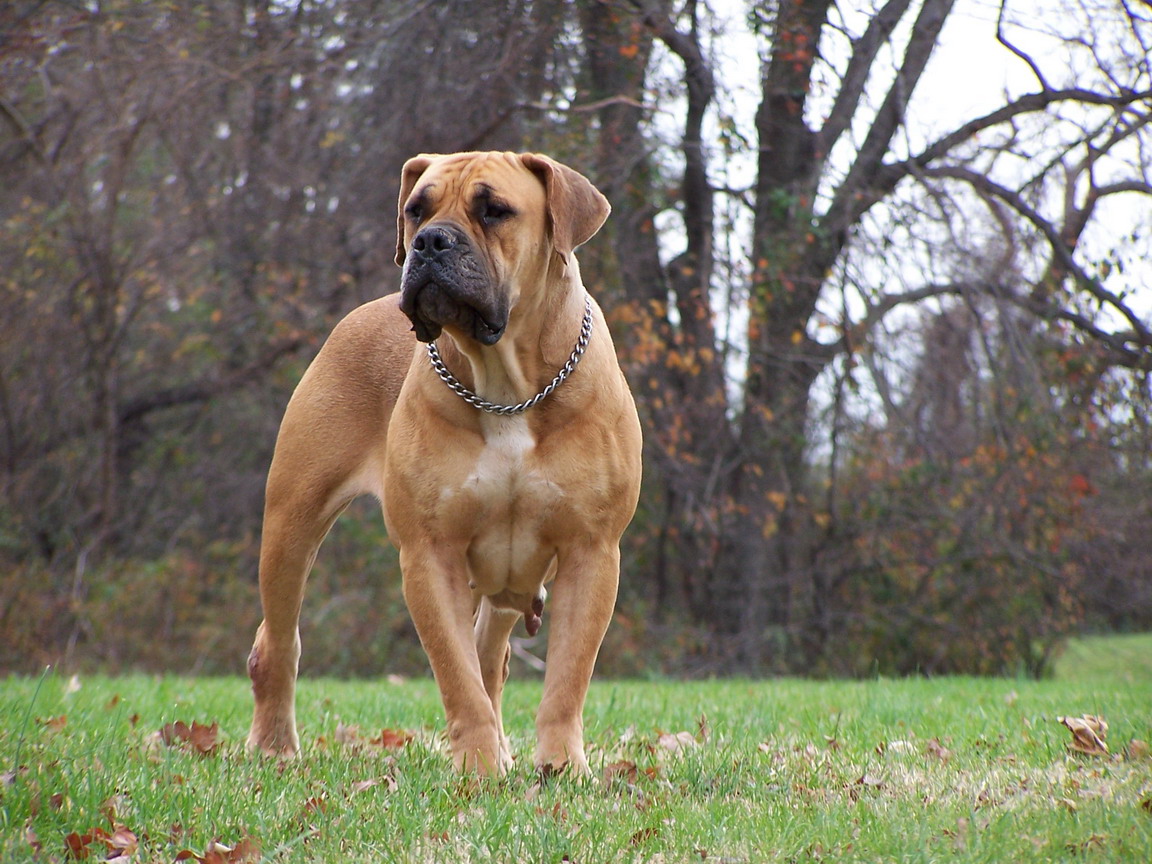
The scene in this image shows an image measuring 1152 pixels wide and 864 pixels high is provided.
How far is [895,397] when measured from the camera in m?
10.8

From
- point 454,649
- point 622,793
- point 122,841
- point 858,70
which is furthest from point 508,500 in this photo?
point 858,70

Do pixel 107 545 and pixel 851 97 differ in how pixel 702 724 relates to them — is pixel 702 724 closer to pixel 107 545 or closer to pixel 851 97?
pixel 851 97

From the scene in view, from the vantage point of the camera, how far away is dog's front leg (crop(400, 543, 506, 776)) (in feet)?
11.5

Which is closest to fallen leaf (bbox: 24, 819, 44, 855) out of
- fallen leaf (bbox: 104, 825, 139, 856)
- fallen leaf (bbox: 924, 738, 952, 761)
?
fallen leaf (bbox: 104, 825, 139, 856)

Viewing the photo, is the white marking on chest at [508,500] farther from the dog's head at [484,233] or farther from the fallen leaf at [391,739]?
the fallen leaf at [391,739]

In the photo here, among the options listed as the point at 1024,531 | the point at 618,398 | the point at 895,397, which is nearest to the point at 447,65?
the point at 895,397

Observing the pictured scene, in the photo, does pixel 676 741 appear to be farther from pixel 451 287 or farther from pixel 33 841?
pixel 33 841

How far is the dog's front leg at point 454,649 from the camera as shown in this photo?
11.5 feet

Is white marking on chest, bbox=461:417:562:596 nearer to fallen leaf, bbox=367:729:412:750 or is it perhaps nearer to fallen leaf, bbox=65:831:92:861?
fallen leaf, bbox=367:729:412:750

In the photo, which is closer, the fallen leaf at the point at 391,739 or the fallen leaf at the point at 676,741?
the fallen leaf at the point at 676,741

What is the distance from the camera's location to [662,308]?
10.7m

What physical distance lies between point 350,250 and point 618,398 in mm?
8563

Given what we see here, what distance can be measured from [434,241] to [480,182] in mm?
280

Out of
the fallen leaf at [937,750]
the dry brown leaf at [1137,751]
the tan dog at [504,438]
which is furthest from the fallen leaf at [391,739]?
the dry brown leaf at [1137,751]
